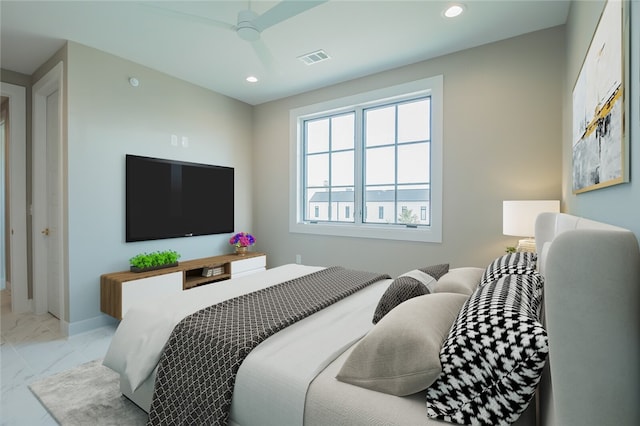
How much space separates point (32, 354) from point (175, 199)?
192cm

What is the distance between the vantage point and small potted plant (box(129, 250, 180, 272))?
3.30 m

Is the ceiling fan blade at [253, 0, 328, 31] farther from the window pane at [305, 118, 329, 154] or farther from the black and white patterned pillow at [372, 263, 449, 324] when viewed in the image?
the window pane at [305, 118, 329, 154]

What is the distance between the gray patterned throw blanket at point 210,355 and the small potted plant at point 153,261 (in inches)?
78.8

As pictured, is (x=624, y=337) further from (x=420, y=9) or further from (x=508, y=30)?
(x=508, y=30)

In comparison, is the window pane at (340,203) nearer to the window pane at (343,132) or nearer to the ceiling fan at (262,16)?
the window pane at (343,132)

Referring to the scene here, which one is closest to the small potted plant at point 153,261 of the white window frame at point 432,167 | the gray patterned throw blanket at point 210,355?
the white window frame at point 432,167

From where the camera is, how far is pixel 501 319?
90cm

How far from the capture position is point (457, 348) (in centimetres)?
93

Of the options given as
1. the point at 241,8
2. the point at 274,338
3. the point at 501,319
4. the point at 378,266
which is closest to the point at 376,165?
the point at 378,266

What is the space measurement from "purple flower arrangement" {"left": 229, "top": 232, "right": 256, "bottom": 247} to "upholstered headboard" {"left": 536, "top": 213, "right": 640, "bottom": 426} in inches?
161

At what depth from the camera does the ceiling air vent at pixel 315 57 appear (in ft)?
10.6

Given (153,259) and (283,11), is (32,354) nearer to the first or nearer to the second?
(153,259)

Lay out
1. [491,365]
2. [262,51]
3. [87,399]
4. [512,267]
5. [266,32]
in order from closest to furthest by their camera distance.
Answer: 1. [491,365]
2. [512,267]
3. [87,399]
4. [262,51]
5. [266,32]

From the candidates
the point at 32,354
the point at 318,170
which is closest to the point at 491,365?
the point at 32,354
